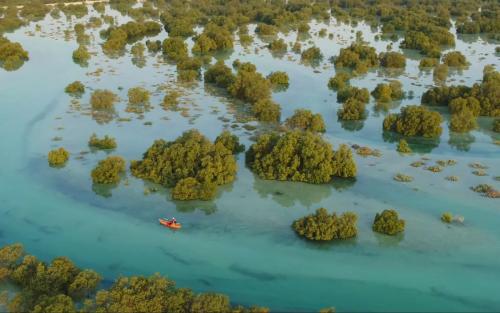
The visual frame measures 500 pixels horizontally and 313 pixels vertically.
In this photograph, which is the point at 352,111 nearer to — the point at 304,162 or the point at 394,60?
the point at 304,162

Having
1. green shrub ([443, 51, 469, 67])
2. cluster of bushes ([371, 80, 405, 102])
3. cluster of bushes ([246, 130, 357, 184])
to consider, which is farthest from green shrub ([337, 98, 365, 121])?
green shrub ([443, 51, 469, 67])

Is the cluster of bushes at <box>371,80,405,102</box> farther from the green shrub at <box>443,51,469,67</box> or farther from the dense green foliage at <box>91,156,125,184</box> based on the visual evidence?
the dense green foliage at <box>91,156,125,184</box>

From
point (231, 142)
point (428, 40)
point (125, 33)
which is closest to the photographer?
point (231, 142)

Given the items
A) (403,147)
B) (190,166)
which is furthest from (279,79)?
(190,166)

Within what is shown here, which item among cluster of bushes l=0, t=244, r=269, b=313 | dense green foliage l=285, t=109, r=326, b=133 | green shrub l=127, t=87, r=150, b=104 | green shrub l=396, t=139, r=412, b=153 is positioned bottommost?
cluster of bushes l=0, t=244, r=269, b=313

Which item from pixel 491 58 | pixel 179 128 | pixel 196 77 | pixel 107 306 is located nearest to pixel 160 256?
pixel 107 306

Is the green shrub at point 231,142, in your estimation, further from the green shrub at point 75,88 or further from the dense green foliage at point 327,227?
the green shrub at point 75,88
